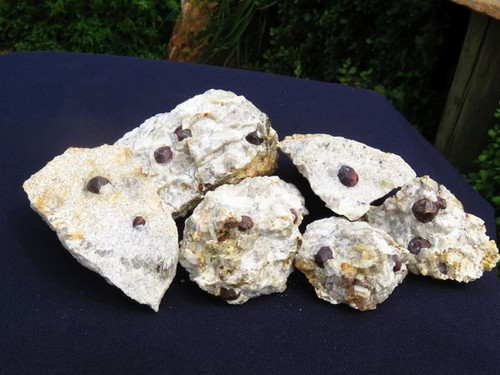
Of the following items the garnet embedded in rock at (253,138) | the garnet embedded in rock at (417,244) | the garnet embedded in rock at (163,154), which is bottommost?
the garnet embedded in rock at (417,244)

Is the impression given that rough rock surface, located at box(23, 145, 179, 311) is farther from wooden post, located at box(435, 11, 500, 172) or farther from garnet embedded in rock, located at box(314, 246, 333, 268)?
wooden post, located at box(435, 11, 500, 172)

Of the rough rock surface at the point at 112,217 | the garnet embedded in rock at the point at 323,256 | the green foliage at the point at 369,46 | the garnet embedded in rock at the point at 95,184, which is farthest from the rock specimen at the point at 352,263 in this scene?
the green foliage at the point at 369,46

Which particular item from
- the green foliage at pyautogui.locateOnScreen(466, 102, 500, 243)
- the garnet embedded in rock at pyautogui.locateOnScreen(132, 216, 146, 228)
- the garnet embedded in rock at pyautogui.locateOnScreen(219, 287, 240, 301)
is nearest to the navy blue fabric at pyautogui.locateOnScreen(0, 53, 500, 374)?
the garnet embedded in rock at pyautogui.locateOnScreen(219, 287, 240, 301)

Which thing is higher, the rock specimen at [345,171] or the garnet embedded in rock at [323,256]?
the rock specimen at [345,171]

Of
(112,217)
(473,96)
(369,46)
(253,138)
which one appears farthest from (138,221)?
(369,46)

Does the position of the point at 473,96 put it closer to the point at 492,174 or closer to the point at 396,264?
the point at 492,174

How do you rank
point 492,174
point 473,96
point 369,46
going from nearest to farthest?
point 492,174, point 473,96, point 369,46

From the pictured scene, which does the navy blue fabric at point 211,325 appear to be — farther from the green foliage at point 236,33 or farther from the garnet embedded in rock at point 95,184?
the green foliage at point 236,33
